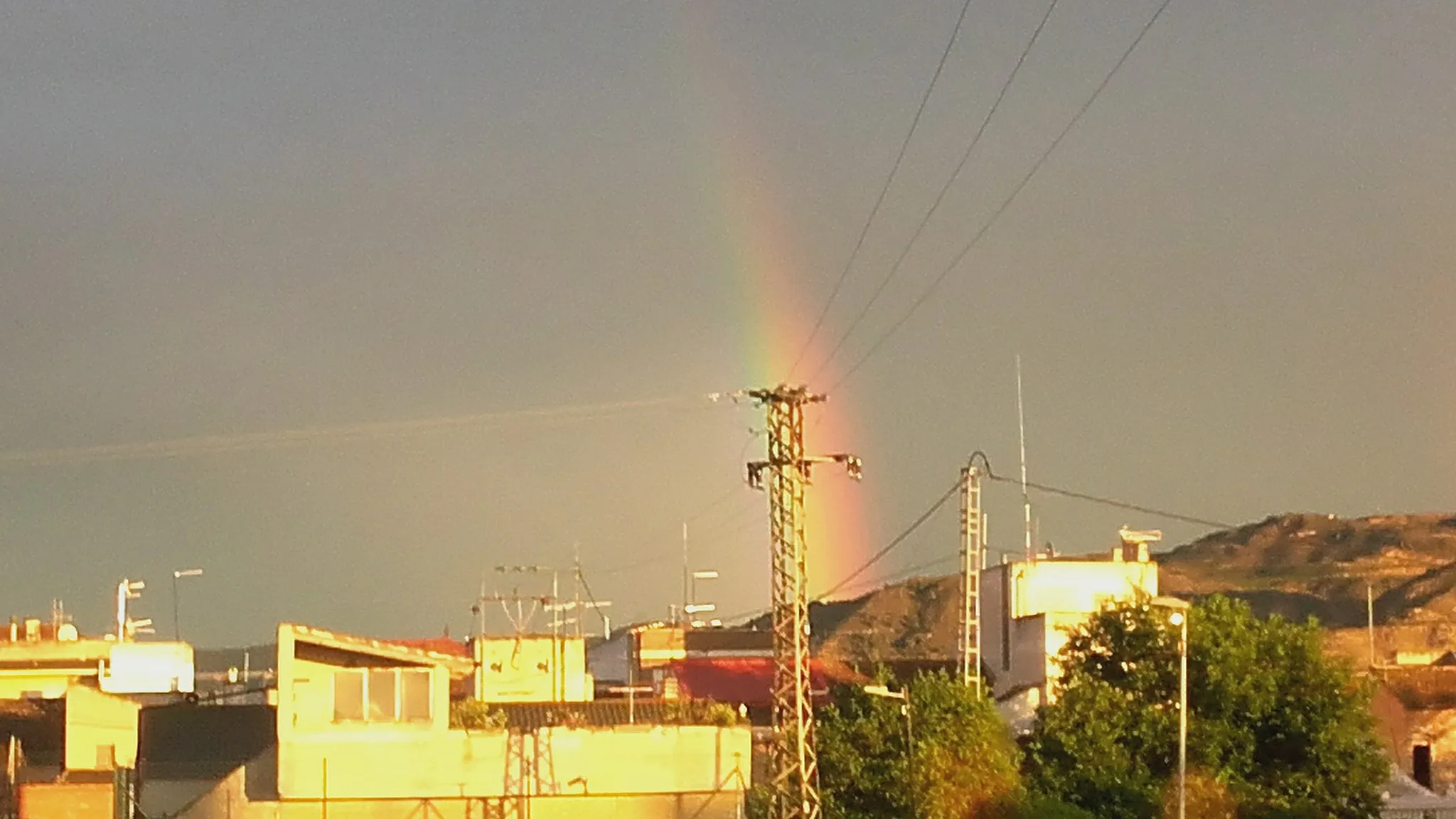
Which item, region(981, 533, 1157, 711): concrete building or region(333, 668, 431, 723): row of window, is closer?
region(333, 668, 431, 723): row of window

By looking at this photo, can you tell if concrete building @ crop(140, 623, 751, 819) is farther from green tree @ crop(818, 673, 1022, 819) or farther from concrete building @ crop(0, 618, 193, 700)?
concrete building @ crop(0, 618, 193, 700)

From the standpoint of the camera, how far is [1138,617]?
46.9 m

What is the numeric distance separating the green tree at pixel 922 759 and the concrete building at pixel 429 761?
7.13 ft

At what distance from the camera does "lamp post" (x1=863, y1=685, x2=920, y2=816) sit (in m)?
41.9

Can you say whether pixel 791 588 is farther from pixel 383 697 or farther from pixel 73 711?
pixel 73 711

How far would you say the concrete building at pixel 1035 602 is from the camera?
66.8 metres

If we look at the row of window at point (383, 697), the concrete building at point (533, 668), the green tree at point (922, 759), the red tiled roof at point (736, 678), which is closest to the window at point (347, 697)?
the row of window at point (383, 697)

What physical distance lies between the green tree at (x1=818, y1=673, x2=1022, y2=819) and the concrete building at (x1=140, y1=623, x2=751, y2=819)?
217cm

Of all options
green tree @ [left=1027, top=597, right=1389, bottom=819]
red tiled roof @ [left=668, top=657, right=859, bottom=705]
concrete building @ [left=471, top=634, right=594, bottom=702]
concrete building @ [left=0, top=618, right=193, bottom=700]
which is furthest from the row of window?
concrete building @ [left=0, top=618, right=193, bottom=700]

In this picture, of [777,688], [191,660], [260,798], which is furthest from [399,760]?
[191,660]

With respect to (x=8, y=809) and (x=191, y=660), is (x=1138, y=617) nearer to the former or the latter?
(x=8, y=809)

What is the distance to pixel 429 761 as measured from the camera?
44188 mm

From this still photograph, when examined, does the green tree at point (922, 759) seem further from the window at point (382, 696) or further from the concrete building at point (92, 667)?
the concrete building at point (92, 667)

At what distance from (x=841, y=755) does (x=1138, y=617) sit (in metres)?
7.73
